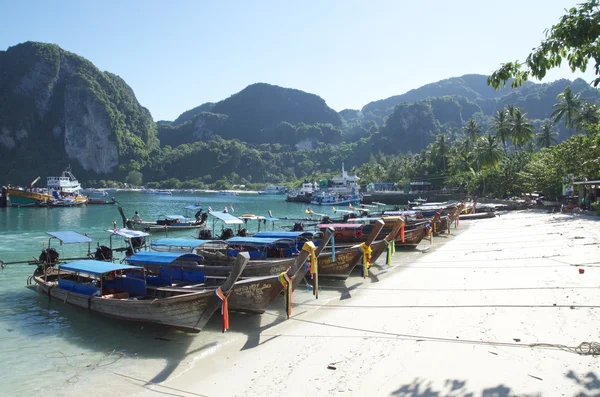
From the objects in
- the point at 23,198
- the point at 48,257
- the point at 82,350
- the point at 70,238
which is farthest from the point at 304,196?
the point at 82,350

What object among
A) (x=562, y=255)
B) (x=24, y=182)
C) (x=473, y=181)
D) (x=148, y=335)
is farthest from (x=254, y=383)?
(x=24, y=182)

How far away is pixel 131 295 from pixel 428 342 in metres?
9.58

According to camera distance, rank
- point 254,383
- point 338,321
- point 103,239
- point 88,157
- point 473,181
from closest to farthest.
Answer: point 254,383, point 338,321, point 103,239, point 473,181, point 88,157

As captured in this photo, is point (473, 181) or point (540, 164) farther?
point (473, 181)

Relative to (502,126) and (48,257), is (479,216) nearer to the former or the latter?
(502,126)

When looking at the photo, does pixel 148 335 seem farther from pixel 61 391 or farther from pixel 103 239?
pixel 103 239

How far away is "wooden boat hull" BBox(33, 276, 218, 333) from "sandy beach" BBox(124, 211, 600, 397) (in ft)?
3.73

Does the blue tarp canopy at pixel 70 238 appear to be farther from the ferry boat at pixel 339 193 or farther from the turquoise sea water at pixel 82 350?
the ferry boat at pixel 339 193

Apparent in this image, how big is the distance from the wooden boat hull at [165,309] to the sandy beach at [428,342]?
1138mm

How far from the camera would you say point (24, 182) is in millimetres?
168625

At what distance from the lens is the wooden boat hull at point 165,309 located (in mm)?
10180

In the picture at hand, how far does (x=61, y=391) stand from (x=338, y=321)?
6.63 meters

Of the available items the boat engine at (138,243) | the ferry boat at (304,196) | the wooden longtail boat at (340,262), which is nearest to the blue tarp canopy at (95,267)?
the wooden longtail boat at (340,262)

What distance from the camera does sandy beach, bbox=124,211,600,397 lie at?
22.9ft
